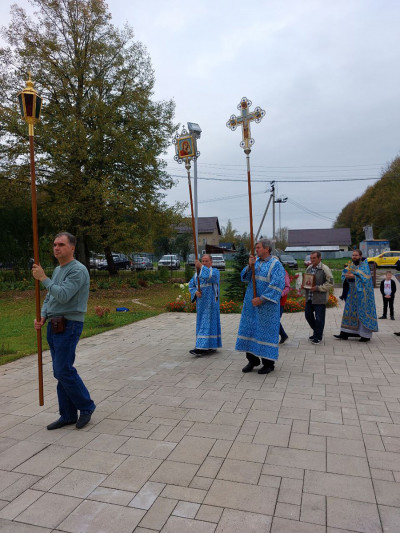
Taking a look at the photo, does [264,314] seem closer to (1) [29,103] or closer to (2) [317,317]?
(2) [317,317]

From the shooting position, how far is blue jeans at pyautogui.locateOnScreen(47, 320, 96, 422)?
373 centimetres

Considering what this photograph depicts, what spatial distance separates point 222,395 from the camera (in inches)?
189

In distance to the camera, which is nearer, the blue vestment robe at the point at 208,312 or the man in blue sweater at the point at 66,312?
the man in blue sweater at the point at 66,312

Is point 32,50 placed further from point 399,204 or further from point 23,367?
point 399,204

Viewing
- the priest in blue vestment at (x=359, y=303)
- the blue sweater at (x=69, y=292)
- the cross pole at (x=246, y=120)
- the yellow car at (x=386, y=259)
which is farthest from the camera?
the yellow car at (x=386, y=259)

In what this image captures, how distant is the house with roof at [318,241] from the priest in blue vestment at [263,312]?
222ft

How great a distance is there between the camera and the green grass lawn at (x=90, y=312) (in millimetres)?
8242

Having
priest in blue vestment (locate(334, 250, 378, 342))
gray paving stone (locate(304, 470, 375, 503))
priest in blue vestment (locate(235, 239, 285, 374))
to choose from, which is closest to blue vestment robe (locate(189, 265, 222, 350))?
priest in blue vestment (locate(235, 239, 285, 374))

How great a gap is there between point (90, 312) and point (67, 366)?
32.4 feet

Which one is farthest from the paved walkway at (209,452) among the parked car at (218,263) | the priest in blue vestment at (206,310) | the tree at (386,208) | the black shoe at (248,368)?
the tree at (386,208)

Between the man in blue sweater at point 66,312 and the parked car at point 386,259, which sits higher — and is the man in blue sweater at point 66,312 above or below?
above

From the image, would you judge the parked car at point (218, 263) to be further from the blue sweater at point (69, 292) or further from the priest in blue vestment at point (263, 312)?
the blue sweater at point (69, 292)

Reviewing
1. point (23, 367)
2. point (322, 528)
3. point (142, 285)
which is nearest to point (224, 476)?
point (322, 528)

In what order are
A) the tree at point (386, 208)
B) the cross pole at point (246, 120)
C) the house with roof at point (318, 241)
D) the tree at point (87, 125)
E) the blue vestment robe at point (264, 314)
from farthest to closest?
the house with roof at point (318, 241)
the tree at point (386, 208)
the tree at point (87, 125)
the cross pole at point (246, 120)
the blue vestment robe at point (264, 314)
